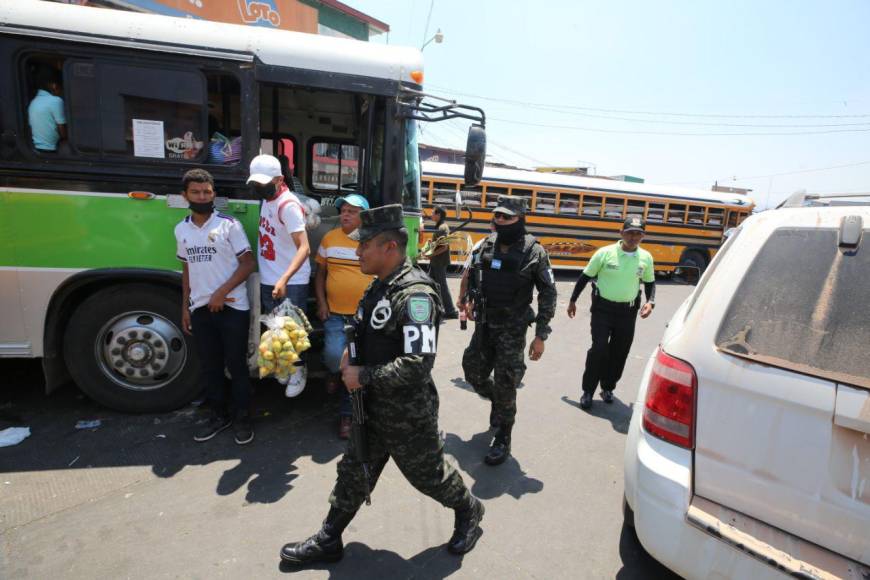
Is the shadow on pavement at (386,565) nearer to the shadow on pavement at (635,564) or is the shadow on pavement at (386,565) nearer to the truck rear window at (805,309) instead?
the shadow on pavement at (635,564)

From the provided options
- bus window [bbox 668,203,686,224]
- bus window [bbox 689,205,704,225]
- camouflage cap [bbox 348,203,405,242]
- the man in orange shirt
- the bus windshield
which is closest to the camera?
camouflage cap [bbox 348,203,405,242]

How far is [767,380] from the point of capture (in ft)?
5.45

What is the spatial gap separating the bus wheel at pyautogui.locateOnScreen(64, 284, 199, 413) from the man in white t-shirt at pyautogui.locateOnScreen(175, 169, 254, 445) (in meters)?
0.28

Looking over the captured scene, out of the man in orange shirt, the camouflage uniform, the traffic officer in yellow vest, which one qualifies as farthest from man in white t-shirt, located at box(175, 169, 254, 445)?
the traffic officer in yellow vest

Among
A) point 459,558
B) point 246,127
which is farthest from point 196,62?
point 459,558

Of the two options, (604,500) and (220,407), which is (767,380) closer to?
(604,500)

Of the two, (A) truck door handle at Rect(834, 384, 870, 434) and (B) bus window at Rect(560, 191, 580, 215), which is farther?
(B) bus window at Rect(560, 191, 580, 215)

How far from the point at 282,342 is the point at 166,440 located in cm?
135

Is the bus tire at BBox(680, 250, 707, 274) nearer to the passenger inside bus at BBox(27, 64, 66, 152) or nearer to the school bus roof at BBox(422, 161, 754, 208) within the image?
the school bus roof at BBox(422, 161, 754, 208)

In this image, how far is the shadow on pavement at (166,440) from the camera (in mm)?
3096

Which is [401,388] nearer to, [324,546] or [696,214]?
[324,546]

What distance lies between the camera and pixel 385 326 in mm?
2037

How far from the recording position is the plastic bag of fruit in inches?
117

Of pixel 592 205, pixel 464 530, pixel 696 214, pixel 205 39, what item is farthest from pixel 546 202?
pixel 464 530
